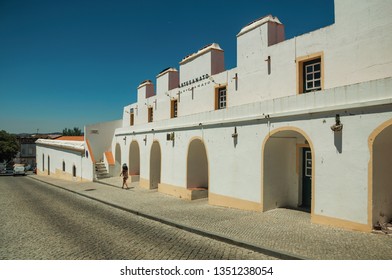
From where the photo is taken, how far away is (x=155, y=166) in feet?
57.7

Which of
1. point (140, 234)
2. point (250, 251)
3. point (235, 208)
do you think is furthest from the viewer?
point (235, 208)

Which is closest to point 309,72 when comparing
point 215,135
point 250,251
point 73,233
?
point 215,135

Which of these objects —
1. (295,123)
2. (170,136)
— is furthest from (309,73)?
(170,136)

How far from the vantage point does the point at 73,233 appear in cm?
823

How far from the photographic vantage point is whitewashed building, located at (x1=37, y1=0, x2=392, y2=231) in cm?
710

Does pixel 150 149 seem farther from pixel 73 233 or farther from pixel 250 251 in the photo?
pixel 250 251

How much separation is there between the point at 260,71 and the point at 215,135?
3.39 m

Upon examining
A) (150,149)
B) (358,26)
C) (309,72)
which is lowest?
(150,149)

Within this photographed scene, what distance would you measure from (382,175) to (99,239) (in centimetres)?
796

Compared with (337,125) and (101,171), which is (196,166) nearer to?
(337,125)

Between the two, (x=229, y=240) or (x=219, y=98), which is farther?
(x=219, y=98)

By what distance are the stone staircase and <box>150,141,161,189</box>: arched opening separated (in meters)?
7.35

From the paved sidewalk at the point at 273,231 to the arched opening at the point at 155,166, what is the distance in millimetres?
4795

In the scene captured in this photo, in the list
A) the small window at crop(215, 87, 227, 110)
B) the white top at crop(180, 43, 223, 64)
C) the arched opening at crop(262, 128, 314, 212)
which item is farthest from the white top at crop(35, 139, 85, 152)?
the arched opening at crop(262, 128, 314, 212)
